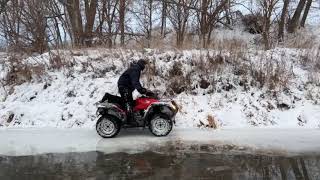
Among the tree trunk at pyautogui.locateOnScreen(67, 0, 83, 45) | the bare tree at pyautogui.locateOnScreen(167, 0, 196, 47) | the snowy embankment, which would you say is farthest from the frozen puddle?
the bare tree at pyautogui.locateOnScreen(167, 0, 196, 47)

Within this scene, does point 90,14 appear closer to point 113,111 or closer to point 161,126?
point 113,111

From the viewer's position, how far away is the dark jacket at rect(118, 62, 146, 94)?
1141cm

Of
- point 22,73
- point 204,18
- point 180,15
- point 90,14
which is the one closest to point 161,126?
point 22,73

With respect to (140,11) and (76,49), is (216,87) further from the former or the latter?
(140,11)

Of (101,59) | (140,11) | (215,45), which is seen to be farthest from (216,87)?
→ (140,11)

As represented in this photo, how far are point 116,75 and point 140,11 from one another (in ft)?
62.0

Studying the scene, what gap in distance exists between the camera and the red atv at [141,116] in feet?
37.9

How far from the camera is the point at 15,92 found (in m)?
14.6

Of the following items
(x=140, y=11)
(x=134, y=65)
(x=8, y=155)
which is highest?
(x=140, y=11)

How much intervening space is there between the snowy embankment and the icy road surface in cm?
64

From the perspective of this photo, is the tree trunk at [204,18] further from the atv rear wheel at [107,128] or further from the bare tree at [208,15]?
the atv rear wheel at [107,128]

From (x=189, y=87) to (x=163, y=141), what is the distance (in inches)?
129

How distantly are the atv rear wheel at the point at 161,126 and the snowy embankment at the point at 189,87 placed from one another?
1113 mm

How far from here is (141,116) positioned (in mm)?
11664
